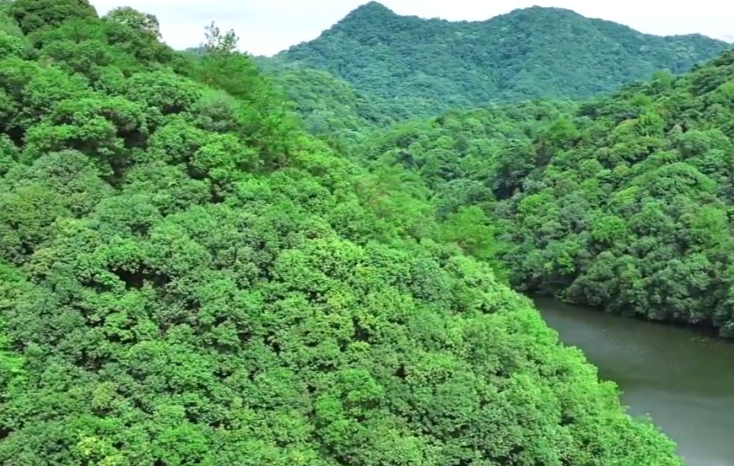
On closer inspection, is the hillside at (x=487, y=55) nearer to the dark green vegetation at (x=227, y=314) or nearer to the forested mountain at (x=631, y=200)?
the forested mountain at (x=631, y=200)

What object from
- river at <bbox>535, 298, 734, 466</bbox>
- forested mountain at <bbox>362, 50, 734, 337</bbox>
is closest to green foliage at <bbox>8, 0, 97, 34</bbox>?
river at <bbox>535, 298, 734, 466</bbox>

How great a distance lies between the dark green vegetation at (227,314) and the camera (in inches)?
429

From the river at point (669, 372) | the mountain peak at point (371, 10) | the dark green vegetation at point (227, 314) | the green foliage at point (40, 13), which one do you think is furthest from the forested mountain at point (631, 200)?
the mountain peak at point (371, 10)

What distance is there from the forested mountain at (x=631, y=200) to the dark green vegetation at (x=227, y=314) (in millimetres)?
15573

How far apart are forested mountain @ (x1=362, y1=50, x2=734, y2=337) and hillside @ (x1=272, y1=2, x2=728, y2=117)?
4187 cm

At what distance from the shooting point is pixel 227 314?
11.8 metres

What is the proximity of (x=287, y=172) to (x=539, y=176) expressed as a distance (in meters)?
28.5

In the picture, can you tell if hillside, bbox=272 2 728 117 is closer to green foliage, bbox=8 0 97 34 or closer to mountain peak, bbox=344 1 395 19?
mountain peak, bbox=344 1 395 19

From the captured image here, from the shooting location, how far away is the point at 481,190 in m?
43.5

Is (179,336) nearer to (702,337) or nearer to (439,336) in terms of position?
(439,336)

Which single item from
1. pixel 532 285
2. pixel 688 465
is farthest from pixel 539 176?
pixel 688 465

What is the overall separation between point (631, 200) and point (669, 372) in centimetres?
1051

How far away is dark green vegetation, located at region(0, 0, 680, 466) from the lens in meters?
10.9

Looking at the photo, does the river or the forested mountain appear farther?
the forested mountain
